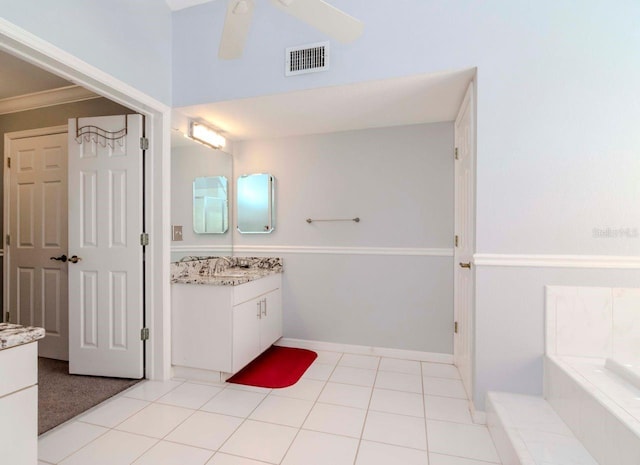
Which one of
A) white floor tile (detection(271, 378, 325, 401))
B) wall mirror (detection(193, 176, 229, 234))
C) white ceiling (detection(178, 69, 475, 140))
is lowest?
white floor tile (detection(271, 378, 325, 401))

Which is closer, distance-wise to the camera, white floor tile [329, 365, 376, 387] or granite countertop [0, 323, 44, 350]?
granite countertop [0, 323, 44, 350]

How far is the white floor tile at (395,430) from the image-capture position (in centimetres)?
162

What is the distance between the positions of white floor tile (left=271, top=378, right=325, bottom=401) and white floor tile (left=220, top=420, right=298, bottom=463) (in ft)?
1.14

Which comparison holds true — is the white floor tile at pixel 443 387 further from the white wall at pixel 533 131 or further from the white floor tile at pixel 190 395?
the white floor tile at pixel 190 395

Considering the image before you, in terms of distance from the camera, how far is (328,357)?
276 centimetres

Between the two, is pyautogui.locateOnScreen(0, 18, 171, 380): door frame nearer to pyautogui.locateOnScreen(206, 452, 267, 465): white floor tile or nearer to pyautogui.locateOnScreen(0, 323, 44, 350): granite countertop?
pyautogui.locateOnScreen(206, 452, 267, 465): white floor tile

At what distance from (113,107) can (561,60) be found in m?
3.26

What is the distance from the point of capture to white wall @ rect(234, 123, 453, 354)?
105 inches

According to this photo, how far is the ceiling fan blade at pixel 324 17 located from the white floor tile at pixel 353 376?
2204mm

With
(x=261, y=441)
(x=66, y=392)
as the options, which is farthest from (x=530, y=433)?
(x=66, y=392)

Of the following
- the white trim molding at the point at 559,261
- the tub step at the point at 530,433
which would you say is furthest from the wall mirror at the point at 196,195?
the tub step at the point at 530,433

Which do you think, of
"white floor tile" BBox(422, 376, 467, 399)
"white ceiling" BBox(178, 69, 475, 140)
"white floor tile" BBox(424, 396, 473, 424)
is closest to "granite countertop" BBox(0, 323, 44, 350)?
"white ceiling" BBox(178, 69, 475, 140)

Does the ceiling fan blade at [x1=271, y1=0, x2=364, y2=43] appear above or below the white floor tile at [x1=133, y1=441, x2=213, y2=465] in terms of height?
above

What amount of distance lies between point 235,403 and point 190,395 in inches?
13.9
